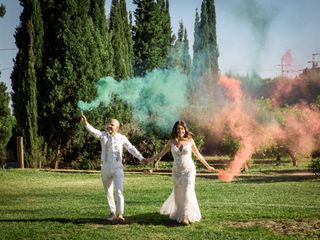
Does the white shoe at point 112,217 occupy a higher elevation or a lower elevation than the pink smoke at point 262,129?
lower

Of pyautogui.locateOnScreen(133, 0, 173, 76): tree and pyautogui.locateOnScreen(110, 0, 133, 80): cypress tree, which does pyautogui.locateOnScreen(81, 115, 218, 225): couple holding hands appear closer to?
pyautogui.locateOnScreen(110, 0, 133, 80): cypress tree

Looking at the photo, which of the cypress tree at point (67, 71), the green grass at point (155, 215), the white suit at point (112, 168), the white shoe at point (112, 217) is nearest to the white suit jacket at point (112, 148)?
the white suit at point (112, 168)

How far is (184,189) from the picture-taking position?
1089cm

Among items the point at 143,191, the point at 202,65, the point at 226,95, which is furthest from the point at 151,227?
the point at 202,65

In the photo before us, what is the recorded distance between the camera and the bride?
1067 centimetres

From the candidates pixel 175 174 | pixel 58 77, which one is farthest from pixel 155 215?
pixel 58 77

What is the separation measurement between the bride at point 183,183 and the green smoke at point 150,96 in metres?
22.2

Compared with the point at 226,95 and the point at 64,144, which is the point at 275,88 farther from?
the point at 64,144

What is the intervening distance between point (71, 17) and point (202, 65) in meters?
28.7

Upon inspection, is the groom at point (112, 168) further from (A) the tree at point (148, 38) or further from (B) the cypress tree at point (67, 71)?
(A) the tree at point (148, 38)

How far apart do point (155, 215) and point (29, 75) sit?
24.2 m

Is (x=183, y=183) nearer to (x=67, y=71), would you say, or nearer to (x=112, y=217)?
(x=112, y=217)

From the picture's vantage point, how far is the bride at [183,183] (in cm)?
1067

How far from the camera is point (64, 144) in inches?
1366
